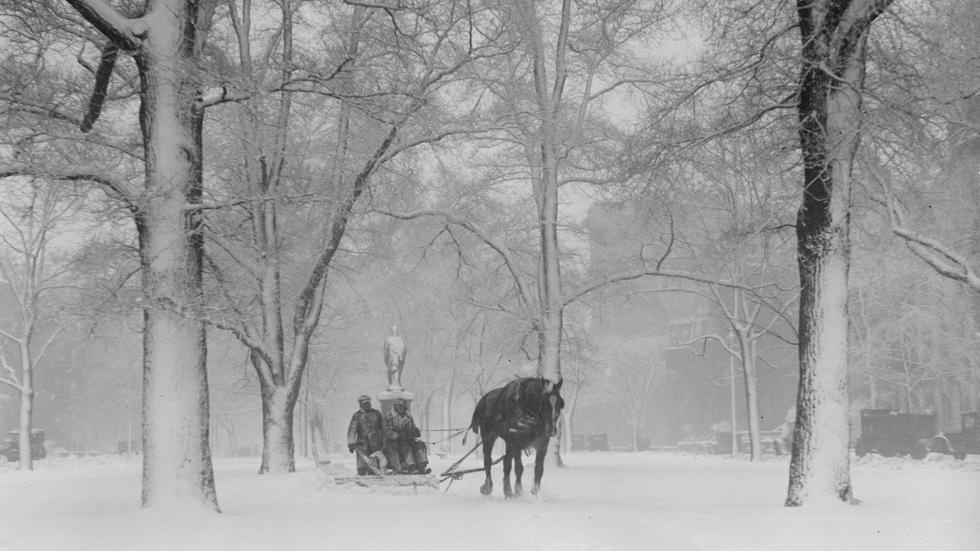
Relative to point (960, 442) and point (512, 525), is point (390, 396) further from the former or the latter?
point (960, 442)

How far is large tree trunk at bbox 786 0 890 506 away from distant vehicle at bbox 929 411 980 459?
21538 mm

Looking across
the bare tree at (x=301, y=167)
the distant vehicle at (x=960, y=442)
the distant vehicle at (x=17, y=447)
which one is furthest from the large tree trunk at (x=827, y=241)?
the distant vehicle at (x=17, y=447)

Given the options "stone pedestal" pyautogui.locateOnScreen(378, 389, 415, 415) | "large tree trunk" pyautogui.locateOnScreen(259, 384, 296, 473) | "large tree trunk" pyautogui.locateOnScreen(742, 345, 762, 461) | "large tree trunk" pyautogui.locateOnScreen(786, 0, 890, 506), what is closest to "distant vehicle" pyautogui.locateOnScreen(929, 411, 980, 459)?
"large tree trunk" pyautogui.locateOnScreen(742, 345, 762, 461)

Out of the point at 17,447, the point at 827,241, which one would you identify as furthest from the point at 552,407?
the point at 17,447

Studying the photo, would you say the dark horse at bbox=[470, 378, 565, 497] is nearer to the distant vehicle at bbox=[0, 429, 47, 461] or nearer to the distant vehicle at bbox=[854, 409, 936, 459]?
the distant vehicle at bbox=[854, 409, 936, 459]

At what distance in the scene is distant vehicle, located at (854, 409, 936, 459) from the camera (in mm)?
34338

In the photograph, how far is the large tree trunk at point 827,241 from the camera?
1154 centimetres

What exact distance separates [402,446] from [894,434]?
22699 mm

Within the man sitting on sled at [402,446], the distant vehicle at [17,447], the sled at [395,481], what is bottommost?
the distant vehicle at [17,447]

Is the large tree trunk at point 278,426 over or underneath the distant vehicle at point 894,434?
over

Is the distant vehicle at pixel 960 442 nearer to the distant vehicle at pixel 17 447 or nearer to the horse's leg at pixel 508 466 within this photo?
the horse's leg at pixel 508 466

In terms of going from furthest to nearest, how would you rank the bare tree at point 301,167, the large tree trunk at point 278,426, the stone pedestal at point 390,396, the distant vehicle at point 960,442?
the distant vehicle at point 960,442 < the stone pedestal at point 390,396 < the large tree trunk at point 278,426 < the bare tree at point 301,167

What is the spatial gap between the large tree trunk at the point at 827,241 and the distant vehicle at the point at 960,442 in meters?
21.5

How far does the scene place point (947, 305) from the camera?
4056 cm
